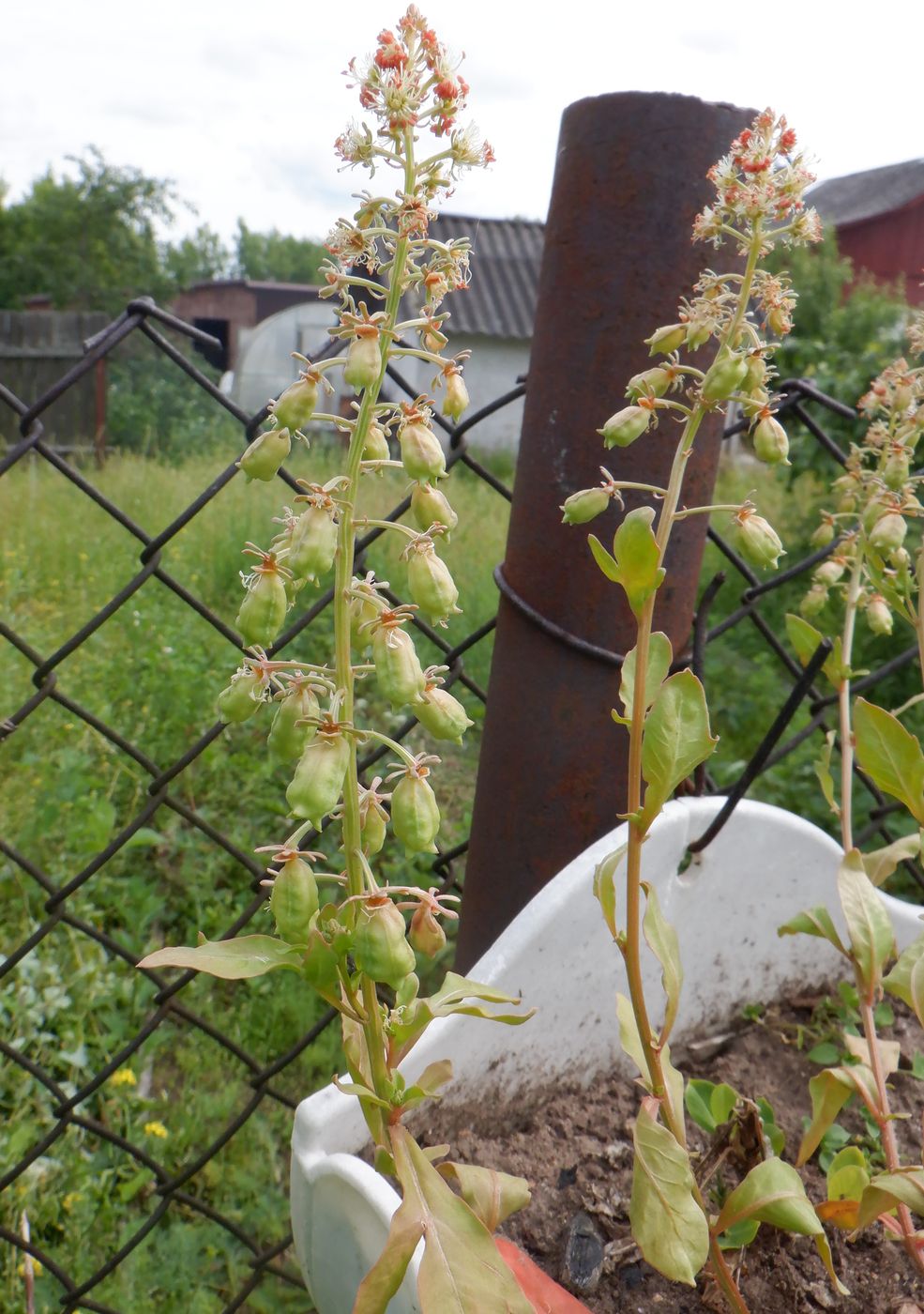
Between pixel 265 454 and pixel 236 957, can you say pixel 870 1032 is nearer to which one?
pixel 236 957

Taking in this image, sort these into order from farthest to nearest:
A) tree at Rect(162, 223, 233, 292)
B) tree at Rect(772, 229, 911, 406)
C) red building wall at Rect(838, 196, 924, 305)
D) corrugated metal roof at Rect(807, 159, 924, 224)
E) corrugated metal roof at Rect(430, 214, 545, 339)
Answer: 1. tree at Rect(162, 223, 233, 292)
2. corrugated metal roof at Rect(807, 159, 924, 224)
3. red building wall at Rect(838, 196, 924, 305)
4. corrugated metal roof at Rect(430, 214, 545, 339)
5. tree at Rect(772, 229, 911, 406)

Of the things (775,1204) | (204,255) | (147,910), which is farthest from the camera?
(204,255)

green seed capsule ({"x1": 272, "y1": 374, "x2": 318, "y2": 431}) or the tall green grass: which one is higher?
green seed capsule ({"x1": 272, "y1": 374, "x2": 318, "y2": 431})

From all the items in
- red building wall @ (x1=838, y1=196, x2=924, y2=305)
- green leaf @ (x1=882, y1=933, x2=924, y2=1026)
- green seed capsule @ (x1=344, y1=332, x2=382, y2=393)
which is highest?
red building wall @ (x1=838, y1=196, x2=924, y2=305)

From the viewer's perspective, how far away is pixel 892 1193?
2.33ft

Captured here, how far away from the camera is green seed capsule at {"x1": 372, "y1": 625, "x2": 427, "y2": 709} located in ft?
1.65

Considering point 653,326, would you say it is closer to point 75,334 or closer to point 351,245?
point 351,245

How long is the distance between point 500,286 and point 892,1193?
14.8 meters

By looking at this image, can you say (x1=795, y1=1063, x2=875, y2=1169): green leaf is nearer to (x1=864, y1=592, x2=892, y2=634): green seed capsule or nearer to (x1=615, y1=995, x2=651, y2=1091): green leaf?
(x1=615, y1=995, x2=651, y2=1091): green leaf

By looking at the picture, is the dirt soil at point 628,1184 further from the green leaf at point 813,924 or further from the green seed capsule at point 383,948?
the green seed capsule at point 383,948

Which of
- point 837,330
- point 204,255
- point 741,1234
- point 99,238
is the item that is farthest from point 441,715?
point 204,255

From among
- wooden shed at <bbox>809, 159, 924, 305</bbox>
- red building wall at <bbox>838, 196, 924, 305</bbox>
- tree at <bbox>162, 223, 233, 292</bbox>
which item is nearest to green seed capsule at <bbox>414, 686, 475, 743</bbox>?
wooden shed at <bbox>809, 159, 924, 305</bbox>

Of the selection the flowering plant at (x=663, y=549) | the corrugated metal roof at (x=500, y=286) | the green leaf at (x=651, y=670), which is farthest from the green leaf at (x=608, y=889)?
the corrugated metal roof at (x=500, y=286)

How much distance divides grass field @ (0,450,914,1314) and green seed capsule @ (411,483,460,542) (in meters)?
0.62
